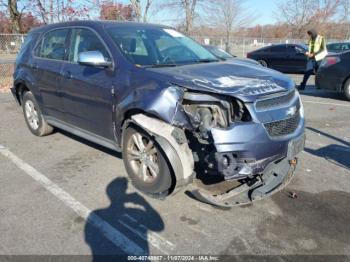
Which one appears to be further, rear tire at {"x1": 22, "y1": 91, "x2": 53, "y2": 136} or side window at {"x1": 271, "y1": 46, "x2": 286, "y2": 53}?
side window at {"x1": 271, "y1": 46, "x2": 286, "y2": 53}

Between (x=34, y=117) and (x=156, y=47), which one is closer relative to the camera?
(x=156, y=47)

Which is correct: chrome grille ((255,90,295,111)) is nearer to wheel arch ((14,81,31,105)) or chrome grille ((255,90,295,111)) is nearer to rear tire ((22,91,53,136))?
rear tire ((22,91,53,136))

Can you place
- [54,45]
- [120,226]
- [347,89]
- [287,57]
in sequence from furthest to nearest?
[287,57]
[347,89]
[54,45]
[120,226]

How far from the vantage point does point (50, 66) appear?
5121 millimetres

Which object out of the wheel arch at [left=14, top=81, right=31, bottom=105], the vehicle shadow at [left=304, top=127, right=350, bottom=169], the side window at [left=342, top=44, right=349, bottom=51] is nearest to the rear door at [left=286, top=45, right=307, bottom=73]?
the side window at [left=342, top=44, right=349, bottom=51]

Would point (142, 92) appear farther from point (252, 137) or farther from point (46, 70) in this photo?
point (46, 70)

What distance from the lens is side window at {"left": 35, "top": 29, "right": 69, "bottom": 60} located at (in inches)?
196

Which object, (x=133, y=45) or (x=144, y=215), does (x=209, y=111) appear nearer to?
(x=144, y=215)

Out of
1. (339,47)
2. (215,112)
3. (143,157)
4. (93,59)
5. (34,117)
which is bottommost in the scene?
(34,117)

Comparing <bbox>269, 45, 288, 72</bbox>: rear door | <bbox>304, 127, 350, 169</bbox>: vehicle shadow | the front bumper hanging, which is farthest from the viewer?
<bbox>269, 45, 288, 72</bbox>: rear door

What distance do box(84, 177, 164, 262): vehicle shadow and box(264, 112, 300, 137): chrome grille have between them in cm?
135

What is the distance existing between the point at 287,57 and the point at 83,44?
13.7 m

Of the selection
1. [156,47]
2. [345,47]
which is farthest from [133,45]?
[345,47]

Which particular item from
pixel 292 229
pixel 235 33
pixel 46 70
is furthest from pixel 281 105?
pixel 235 33
